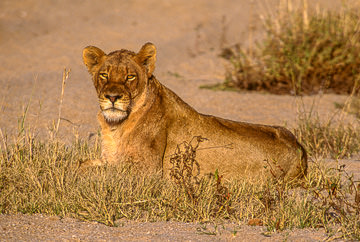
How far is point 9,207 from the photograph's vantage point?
4.61 metres

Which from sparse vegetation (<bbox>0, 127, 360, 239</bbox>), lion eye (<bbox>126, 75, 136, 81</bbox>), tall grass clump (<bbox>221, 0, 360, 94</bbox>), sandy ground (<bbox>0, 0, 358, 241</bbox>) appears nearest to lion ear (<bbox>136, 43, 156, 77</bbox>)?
lion eye (<bbox>126, 75, 136, 81</bbox>)

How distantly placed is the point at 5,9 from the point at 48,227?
17.5m

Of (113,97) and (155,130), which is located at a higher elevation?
(113,97)

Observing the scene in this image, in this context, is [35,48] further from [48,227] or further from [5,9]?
[48,227]

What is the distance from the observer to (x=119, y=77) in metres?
5.14

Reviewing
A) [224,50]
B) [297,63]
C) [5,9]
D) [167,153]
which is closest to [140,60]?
[167,153]

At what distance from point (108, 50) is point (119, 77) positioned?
9.88 meters

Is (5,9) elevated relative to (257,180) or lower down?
elevated

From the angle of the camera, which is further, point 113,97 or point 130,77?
point 130,77

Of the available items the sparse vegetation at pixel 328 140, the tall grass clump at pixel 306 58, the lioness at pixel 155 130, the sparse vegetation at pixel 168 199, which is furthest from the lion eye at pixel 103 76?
the tall grass clump at pixel 306 58

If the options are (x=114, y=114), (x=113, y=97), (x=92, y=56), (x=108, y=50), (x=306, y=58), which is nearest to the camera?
(x=113, y=97)

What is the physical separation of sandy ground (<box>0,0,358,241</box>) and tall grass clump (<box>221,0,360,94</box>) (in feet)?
1.16

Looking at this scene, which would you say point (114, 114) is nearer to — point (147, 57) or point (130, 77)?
point (130, 77)

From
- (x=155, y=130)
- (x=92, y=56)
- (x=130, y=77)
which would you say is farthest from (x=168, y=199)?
(x=92, y=56)
